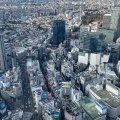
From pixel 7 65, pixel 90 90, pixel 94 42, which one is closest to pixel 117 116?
pixel 90 90

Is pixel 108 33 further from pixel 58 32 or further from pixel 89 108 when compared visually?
pixel 89 108

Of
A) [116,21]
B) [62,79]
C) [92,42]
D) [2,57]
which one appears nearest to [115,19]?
[116,21]

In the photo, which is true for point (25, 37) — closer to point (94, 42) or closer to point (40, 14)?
point (94, 42)

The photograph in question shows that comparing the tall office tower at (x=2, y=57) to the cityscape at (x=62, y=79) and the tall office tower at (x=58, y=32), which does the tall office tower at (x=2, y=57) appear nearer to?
the cityscape at (x=62, y=79)

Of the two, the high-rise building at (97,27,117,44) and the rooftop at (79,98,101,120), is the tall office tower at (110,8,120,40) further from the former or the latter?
the rooftop at (79,98,101,120)

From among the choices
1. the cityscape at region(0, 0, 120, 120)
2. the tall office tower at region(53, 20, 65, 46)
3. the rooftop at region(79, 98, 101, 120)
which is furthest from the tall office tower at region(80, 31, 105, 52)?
the rooftop at region(79, 98, 101, 120)

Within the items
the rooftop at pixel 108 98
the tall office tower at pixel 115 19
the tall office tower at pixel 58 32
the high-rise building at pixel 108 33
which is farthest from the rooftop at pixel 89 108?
the tall office tower at pixel 115 19
